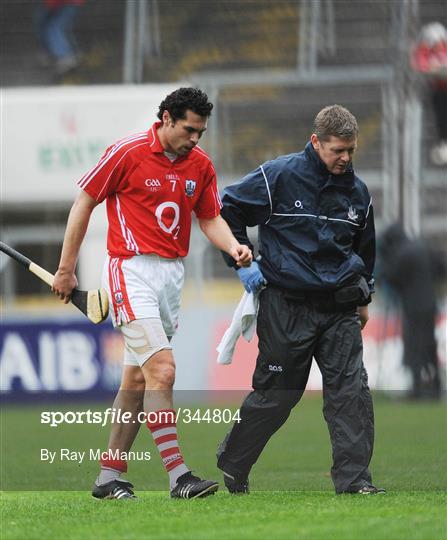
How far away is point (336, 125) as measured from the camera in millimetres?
6273

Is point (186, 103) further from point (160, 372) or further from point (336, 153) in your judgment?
point (160, 372)

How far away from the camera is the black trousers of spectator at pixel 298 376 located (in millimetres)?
6406

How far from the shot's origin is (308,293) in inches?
254

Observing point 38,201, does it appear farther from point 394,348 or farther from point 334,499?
point 334,499

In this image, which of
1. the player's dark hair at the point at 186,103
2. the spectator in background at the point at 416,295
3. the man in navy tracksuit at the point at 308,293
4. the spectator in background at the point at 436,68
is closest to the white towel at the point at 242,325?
the man in navy tracksuit at the point at 308,293

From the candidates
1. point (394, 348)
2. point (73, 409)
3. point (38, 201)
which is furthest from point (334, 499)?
point (38, 201)

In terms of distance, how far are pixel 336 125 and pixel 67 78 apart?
1346 cm

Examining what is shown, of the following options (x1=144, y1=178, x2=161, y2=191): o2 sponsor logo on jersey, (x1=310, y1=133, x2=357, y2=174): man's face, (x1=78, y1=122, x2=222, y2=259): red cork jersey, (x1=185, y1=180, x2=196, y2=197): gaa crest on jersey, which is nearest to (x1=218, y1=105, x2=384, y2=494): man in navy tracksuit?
(x1=310, y1=133, x2=357, y2=174): man's face

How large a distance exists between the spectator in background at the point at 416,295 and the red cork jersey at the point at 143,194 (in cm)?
932

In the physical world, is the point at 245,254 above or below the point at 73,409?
above

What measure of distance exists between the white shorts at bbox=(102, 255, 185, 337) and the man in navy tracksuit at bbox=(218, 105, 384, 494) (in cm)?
39

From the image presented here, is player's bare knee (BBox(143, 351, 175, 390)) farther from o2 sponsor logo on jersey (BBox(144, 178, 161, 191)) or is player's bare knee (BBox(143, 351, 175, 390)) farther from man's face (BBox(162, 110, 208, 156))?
man's face (BBox(162, 110, 208, 156))

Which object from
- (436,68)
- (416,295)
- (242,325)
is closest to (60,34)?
(436,68)

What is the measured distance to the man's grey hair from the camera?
627cm
